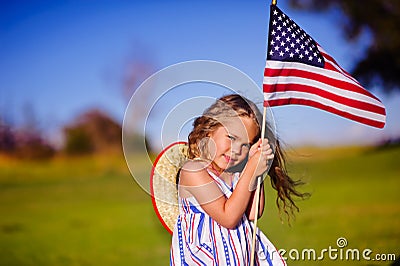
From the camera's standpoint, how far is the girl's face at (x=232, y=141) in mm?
1586

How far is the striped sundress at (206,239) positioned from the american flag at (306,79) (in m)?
0.30

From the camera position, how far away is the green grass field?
3.42 m

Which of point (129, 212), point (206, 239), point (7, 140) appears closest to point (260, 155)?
point (206, 239)

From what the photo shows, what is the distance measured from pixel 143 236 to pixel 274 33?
247 cm

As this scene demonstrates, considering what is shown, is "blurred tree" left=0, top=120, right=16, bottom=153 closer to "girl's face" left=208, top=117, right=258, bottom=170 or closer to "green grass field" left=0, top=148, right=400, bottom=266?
"green grass field" left=0, top=148, right=400, bottom=266

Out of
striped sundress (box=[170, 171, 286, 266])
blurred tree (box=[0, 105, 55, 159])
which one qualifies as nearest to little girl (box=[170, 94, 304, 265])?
striped sundress (box=[170, 171, 286, 266])

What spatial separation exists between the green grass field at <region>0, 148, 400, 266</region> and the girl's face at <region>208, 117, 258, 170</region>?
2.87 feet

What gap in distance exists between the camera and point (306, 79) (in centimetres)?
168

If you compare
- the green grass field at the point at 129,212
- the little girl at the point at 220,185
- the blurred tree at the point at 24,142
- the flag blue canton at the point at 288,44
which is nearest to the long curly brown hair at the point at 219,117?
the little girl at the point at 220,185

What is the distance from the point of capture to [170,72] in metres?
1.60

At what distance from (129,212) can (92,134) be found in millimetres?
1201

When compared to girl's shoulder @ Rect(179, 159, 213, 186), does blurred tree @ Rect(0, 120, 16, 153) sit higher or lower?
higher

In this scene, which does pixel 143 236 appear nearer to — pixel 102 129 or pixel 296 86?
pixel 102 129

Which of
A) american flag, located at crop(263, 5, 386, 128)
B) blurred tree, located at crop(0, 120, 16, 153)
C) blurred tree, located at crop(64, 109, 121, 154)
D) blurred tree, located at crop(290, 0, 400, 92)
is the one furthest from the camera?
blurred tree, located at crop(290, 0, 400, 92)
